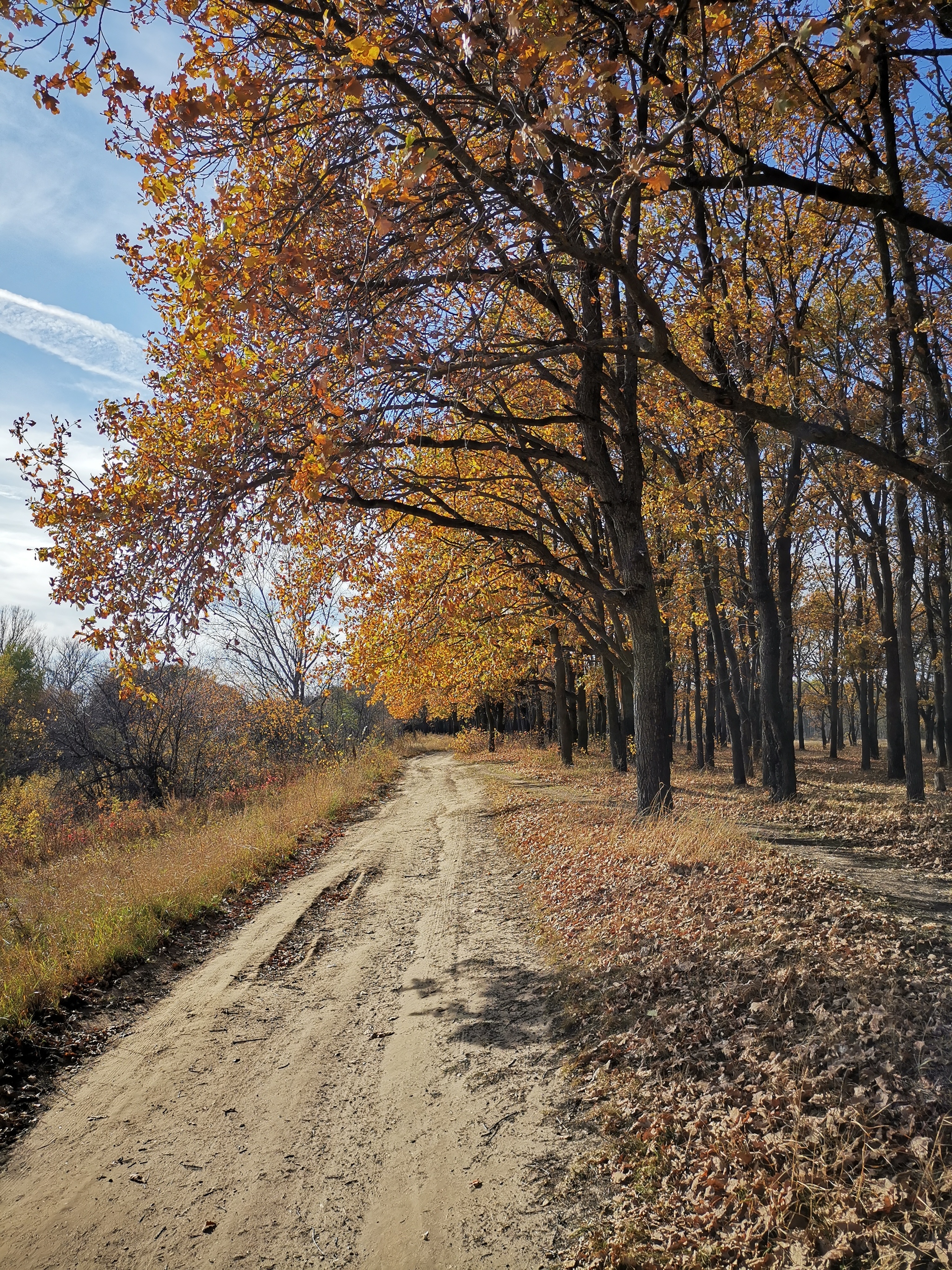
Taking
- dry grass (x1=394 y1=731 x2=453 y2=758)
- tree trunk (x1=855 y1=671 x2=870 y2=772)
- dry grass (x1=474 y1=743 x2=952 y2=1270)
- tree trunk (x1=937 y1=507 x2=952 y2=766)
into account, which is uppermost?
tree trunk (x1=937 y1=507 x2=952 y2=766)

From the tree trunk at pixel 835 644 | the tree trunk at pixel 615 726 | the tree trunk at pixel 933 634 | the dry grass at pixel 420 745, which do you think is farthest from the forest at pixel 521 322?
the dry grass at pixel 420 745

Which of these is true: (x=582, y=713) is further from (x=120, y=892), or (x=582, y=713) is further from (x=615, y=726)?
(x=120, y=892)

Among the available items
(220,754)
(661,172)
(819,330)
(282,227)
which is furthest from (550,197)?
(220,754)

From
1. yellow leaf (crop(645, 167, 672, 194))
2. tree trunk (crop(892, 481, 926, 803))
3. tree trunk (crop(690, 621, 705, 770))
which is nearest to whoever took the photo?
yellow leaf (crop(645, 167, 672, 194))

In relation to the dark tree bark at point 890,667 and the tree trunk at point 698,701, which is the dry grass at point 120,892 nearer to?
the dark tree bark at point 890,667

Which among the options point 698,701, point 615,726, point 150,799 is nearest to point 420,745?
point 698,701

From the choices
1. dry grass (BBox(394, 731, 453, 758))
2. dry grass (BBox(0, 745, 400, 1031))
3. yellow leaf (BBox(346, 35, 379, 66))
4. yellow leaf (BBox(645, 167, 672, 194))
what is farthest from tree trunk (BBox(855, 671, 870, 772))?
yellow leaf (BBox(346, 35, 379, 66))

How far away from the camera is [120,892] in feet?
29.4

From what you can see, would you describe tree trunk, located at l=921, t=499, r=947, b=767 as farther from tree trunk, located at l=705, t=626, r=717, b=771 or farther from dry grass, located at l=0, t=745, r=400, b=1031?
dry grass, located at l=0, t=745, r=400, b=1031

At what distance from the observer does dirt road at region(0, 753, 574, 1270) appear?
372 centimetres

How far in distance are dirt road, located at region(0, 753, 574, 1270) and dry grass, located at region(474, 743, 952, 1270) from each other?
1.46ft

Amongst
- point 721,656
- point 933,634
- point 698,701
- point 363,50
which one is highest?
point 363,50

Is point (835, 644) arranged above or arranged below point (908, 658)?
above

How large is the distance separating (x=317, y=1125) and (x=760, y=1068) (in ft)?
9.31
